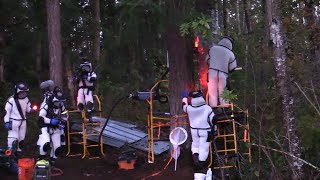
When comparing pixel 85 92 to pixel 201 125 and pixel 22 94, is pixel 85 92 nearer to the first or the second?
pixel 22 94

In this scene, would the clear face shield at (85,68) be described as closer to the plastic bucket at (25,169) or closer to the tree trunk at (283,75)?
the plastic bucket at (25,169)

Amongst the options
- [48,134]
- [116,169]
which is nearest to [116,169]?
[116,169]

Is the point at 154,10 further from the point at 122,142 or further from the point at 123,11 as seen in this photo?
the point at 122,142

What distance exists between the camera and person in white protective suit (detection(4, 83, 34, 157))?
10.8 metres

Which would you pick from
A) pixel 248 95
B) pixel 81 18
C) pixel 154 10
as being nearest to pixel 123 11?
pixel 154 10

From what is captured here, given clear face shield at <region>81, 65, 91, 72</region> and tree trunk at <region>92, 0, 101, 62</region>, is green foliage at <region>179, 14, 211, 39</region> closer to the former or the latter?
clear face shield at <region>81, 65, 91, 72</region>

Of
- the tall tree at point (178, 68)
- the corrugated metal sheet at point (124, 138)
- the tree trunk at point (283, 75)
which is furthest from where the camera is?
the corrugated metal sheet at point (124, 138)

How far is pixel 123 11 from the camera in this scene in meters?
9.31

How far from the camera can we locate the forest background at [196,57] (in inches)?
309

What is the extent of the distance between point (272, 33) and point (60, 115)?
5072 millimetres

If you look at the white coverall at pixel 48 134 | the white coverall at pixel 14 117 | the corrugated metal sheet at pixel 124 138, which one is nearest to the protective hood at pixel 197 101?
the corrugated metal sheet at pixel 124 138

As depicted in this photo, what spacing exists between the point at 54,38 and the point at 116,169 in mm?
5710

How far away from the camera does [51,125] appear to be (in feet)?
33.1

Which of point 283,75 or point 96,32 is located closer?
point 283,75
